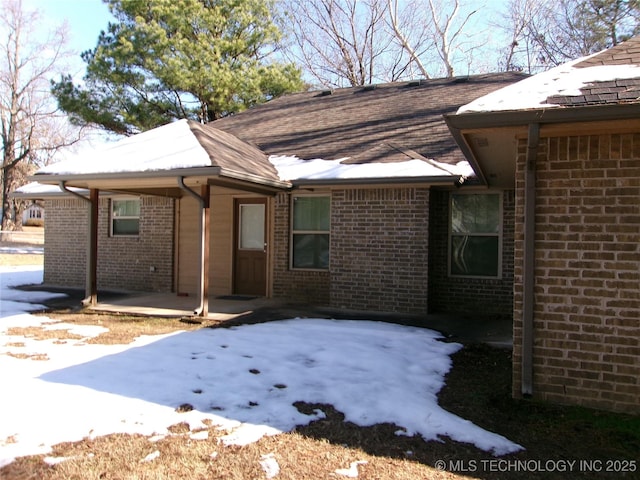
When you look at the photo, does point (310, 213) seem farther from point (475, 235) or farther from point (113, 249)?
point (113, 249)

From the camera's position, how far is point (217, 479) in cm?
310

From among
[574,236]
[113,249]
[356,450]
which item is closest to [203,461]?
[356,450]

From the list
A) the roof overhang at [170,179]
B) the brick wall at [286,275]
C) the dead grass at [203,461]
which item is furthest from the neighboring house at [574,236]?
the brick wall at [286,275]

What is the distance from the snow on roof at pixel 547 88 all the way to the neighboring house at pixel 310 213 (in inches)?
135

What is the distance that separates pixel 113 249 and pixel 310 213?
17.3ft

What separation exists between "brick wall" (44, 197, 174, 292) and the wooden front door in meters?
1.68

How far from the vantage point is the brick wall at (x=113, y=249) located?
11617mm

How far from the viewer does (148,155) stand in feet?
27.3

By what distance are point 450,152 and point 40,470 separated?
26.4ft

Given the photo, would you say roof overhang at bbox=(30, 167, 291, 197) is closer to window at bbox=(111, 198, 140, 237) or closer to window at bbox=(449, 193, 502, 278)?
window at bbox=(111, 198, 140, 237)

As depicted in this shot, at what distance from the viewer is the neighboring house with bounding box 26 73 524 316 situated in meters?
8.48

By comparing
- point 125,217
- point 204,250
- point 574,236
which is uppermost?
point 125,217

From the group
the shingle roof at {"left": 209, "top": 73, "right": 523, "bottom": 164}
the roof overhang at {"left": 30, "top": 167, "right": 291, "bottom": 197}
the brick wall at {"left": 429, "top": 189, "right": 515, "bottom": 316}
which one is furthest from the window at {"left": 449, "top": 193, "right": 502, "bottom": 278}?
the roof overhang at {"left": 30, "top": 167, "right": 291, "bottom": 197}

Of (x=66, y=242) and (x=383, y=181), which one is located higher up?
(x=383, y=181)
